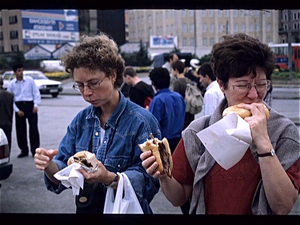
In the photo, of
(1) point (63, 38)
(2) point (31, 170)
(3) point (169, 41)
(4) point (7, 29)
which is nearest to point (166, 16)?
(3) point (169, 41)

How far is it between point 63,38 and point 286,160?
6704 cm

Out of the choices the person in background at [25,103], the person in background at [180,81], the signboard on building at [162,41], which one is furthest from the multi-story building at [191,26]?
the person in background at [180,81]

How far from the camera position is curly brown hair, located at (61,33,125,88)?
2.45 meters

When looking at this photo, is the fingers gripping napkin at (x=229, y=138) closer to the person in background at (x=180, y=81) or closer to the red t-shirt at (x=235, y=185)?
the red t-shirt at (x=235, y=185)

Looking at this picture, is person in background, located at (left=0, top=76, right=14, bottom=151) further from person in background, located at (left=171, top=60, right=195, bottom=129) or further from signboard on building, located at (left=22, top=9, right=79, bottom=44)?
signboard on building, located at (left=22, top=9, right=79, bottom=44)

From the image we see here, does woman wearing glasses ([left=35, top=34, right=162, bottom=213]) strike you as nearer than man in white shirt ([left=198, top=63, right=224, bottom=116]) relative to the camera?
Yes

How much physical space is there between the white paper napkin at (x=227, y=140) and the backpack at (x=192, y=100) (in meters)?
4.81

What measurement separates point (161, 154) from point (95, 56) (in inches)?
31.3

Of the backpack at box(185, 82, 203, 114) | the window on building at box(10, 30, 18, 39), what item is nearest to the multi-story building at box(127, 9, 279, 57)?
the window on building at box(10, 30, 18, 39)

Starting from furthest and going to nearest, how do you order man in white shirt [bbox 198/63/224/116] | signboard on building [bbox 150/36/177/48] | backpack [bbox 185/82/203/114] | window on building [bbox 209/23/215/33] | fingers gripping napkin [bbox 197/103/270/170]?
1. signboard on building [bbox 150/36/177/48]
2. window on building [bbox 209/23/215/33]
3. backpack [bbox 185/82/203/114]
4. man in white shirt [bbox 198/63/224/116]
5. fingers gripping napkin [bbox 197/103/270/170]

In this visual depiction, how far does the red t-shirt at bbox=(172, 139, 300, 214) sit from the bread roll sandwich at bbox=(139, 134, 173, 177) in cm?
22

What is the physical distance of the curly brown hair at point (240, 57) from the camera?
1966 mm
